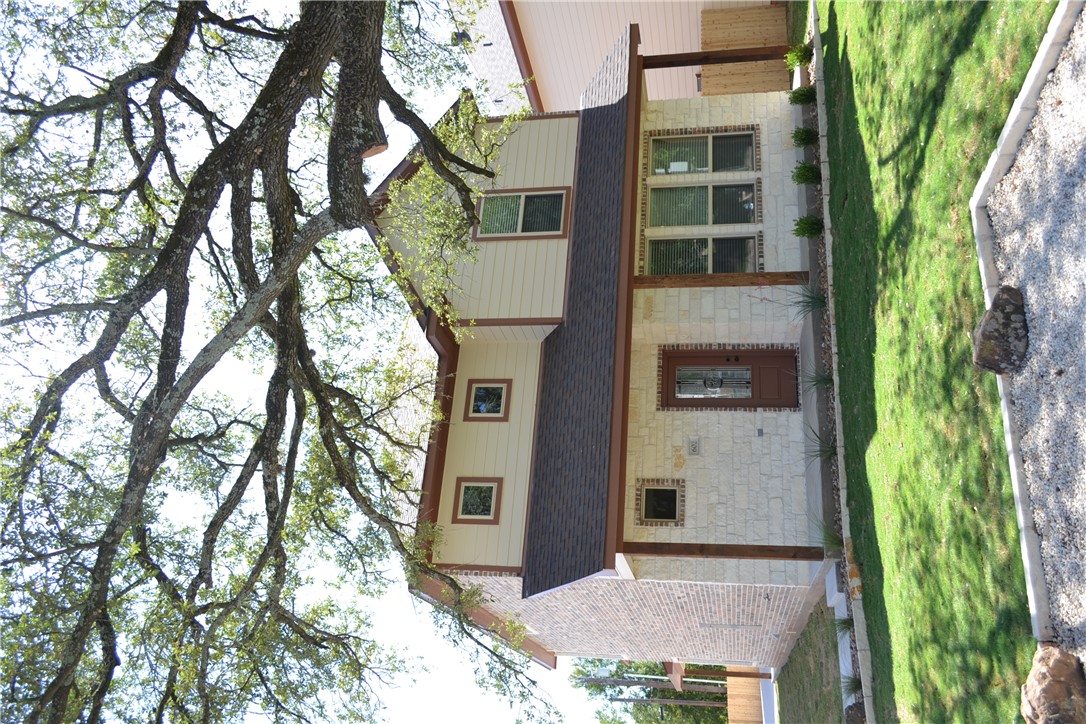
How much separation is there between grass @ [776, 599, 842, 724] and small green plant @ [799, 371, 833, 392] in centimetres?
345

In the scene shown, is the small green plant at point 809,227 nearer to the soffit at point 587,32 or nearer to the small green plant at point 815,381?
the small green plant at point 815,381

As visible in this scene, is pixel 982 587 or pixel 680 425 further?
pixel 680 425

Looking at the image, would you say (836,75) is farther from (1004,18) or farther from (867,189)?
(1004,18)

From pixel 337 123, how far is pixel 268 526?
16.3 feet

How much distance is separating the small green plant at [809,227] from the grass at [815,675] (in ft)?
19.8

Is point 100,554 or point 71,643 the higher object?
point 100,554

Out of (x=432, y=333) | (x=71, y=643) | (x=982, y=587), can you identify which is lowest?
(x=71, y=643)

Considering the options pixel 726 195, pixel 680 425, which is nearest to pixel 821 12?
pixel 726 195

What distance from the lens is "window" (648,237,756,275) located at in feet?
45.6

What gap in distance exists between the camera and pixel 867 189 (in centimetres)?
970

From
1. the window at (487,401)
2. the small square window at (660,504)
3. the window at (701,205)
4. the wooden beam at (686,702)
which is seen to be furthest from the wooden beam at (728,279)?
the wooden beam at (686,702)

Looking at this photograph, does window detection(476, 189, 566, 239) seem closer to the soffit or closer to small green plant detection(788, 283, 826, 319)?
small green plant detection(788, 283, 826, 319)

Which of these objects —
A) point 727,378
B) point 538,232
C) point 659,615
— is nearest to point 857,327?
point 727,378

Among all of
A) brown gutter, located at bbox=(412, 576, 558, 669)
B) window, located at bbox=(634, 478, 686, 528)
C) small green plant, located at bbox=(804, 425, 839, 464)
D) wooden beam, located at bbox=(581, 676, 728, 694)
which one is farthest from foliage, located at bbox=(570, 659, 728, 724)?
small green plant, located at bbox=(804, 425, 839, 464)
